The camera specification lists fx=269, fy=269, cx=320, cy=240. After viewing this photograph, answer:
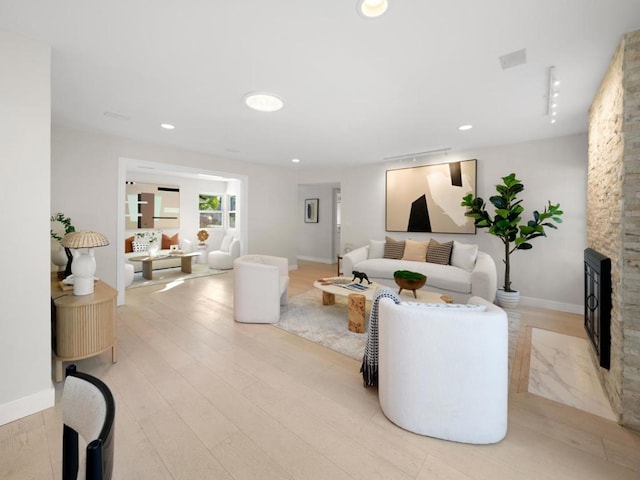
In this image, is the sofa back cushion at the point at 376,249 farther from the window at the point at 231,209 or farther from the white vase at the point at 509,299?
the window at the point at 231,209

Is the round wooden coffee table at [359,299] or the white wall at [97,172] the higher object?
the white wall at [97,172]

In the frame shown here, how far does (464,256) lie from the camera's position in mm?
4254

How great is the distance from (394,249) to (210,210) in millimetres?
5572

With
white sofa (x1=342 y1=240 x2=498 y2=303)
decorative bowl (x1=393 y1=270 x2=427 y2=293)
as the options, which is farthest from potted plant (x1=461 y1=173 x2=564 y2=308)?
decorative bowl (x1=393 y1=270 x2=427 y2=293)

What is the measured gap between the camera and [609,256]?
6.61 feet

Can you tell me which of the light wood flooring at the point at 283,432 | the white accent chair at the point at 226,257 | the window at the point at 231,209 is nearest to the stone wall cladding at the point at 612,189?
the light wood flooring at the point at 283,432

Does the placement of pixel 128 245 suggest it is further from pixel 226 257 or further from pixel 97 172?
pixel 97 172

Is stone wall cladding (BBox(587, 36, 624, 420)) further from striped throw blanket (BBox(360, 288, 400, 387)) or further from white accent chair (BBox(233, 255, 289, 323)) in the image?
white accent chair (BBox(233, 255, 289, 323))

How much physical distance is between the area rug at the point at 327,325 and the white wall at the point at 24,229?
6.52 feet

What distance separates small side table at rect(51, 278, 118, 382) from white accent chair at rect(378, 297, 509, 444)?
230 cm

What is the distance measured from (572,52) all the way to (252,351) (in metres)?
3.47

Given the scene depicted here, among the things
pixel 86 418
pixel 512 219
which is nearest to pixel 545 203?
pixel 512 219

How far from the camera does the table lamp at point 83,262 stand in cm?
221

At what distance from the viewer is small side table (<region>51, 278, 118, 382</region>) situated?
6.77ft
